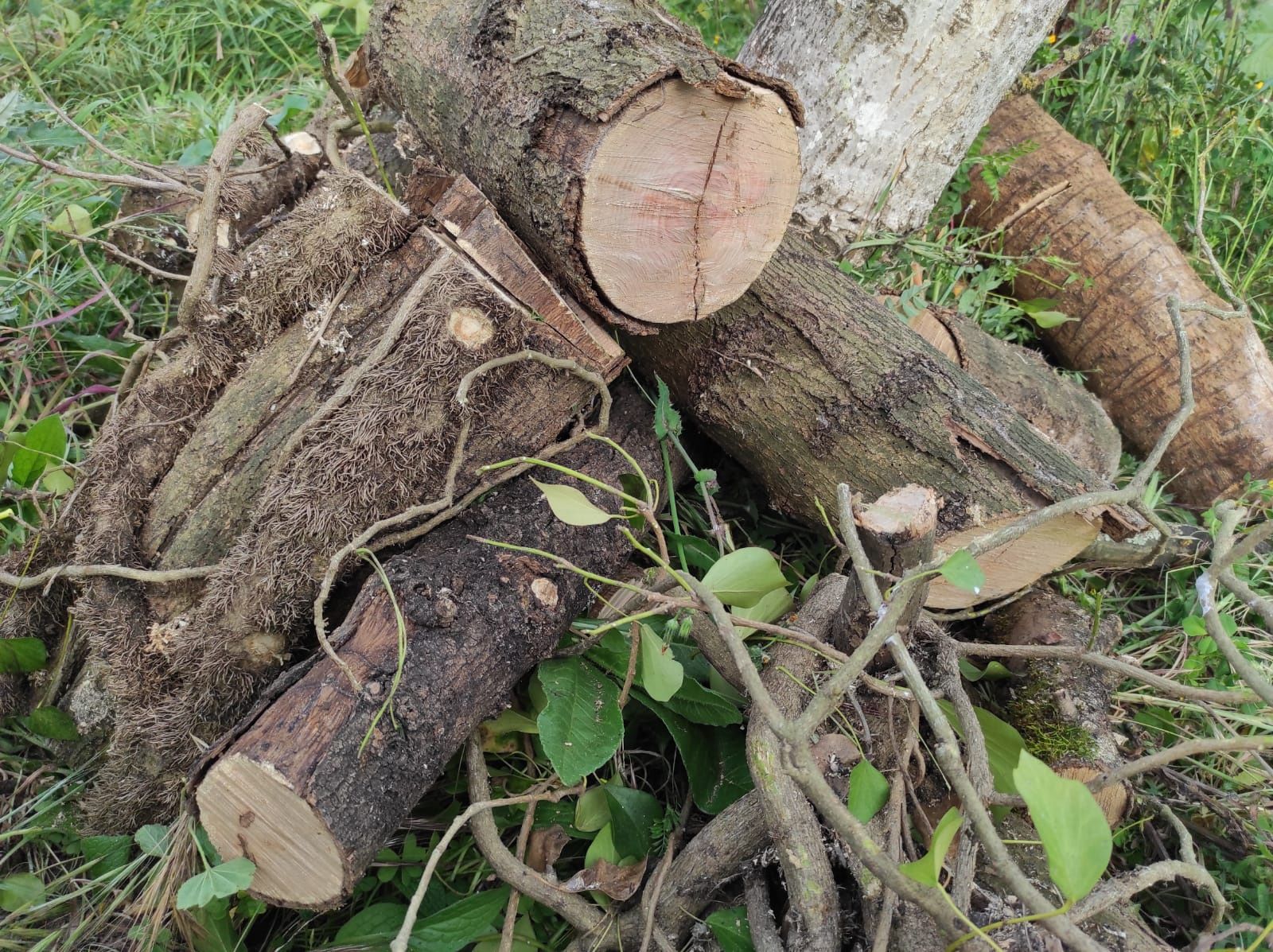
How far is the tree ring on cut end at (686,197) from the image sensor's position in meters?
1.33

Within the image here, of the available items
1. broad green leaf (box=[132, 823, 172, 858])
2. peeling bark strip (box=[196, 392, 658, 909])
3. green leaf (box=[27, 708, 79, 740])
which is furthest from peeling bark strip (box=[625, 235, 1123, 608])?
green leaf (box=[27, 708, 79, 740])

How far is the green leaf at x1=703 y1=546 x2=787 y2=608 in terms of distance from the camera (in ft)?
4.91

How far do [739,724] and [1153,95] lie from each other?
2.63m

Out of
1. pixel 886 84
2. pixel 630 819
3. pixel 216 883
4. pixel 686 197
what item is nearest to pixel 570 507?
pixel 686 197

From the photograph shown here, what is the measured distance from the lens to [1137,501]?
4.61 ft

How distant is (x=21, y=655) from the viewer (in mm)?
1710

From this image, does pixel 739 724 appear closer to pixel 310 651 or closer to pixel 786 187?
pixel 310 651

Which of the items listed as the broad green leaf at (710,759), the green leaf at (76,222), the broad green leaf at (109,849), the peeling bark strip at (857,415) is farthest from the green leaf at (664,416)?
the green leaf at (76,222)

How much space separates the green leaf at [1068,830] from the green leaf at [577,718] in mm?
799

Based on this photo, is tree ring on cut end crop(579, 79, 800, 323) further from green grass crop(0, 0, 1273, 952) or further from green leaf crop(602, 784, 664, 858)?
green leaf crop(602, 784, 664, 858)

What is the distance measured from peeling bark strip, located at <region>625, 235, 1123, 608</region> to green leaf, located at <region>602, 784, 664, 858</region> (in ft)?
2.24

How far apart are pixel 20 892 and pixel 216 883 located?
721 millimetres

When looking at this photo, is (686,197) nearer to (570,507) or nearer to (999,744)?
(570,507)

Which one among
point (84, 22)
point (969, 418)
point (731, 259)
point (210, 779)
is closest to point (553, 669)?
point (210, 779)
